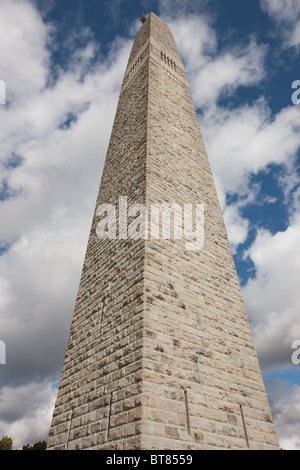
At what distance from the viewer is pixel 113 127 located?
38.0 ft

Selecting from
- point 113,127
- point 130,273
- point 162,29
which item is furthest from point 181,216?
point 162,29

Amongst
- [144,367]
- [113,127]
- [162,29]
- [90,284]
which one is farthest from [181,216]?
[162,29]

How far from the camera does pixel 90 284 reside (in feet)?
23.6

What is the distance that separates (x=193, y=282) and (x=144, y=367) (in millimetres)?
2277

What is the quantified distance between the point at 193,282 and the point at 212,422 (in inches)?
→ 94.6

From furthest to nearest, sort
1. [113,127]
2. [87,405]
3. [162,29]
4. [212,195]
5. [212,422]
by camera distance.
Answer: [162,29] → [113,127] → [212,195] → [87,405] → [212,422]

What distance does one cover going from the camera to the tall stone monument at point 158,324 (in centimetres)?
421

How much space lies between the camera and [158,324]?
4727 millimetres

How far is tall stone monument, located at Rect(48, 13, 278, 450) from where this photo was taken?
Result: 4211 millimetres
